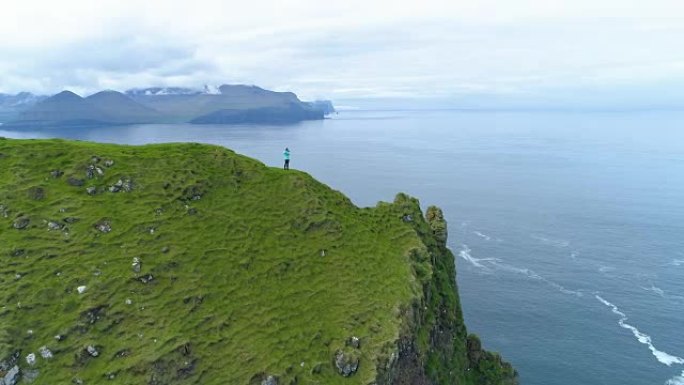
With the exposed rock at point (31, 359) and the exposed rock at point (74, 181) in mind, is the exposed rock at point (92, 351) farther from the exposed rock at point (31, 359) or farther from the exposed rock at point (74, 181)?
the exposed rock at point (74, 181)

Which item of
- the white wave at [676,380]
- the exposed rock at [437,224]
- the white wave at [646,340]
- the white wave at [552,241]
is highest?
the exposed rock at [437,224]

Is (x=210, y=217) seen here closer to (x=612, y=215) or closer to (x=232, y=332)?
(x=232, y=332)

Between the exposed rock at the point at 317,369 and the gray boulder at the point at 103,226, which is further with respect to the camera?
the gray boulder at the point at 103,226

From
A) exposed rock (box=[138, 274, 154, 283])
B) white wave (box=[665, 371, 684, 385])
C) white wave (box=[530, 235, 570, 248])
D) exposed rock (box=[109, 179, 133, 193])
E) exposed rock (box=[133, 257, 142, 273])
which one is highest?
exposed rock (box=[109, 179, 133, 193])

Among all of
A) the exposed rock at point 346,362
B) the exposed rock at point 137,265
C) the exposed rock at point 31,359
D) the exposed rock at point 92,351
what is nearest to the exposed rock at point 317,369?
the exposed rock at point 346,362

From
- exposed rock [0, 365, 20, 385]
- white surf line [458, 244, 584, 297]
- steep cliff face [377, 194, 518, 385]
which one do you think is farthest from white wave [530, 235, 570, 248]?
exposed rock [0, 365, 20, 385]

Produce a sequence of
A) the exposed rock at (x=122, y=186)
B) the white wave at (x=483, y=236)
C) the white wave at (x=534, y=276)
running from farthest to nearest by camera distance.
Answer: the white wave at (x=483, y=236)
the white wave at (x=534, y=276)
the exposed rock at (x=122, y=186)

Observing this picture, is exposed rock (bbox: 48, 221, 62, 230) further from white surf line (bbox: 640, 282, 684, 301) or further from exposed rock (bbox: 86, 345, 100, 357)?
white surf line (bbox: 640, 282, 684, 301)
